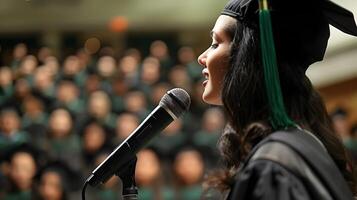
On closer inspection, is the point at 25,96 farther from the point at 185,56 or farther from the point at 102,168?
the point at 102,168

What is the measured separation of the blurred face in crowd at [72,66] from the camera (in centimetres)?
891

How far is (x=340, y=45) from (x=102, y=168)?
24.4ft

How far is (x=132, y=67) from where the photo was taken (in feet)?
29.1

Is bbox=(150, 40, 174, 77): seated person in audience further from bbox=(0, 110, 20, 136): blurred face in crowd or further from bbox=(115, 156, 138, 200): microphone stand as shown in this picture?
bbox=(115, 156, 138, 200): microphone stand

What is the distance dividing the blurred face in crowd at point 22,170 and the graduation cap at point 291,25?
4676 mm

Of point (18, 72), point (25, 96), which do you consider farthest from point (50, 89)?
point (18, 72)

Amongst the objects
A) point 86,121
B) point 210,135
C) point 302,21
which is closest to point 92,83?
point 86,121

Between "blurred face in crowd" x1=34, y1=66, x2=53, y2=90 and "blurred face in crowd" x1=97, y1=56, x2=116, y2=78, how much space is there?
749 mm

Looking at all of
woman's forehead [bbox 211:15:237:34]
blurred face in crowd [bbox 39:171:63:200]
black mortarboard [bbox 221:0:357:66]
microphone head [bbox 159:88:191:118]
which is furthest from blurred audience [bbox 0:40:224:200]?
black mortarboard [bbox 221:0:357:66]

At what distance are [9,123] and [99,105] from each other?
1040 millimetres

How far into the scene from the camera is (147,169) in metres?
6.11

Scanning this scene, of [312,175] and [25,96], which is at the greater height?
[312,175]

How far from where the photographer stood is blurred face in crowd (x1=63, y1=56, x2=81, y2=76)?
891cm

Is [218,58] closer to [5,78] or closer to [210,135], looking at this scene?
[210,135]
